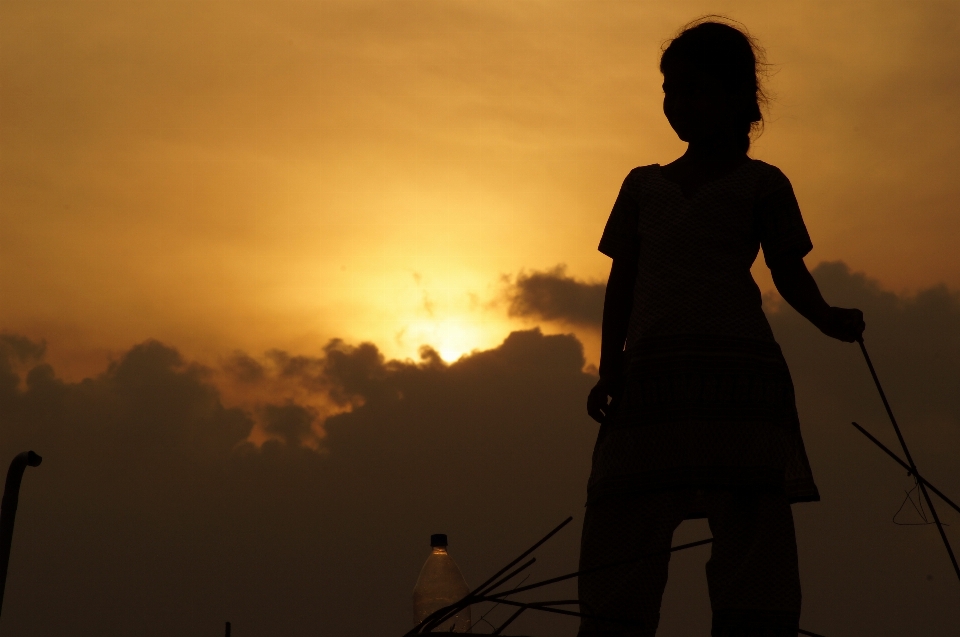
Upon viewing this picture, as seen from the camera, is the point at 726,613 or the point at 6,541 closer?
the point at 6,541

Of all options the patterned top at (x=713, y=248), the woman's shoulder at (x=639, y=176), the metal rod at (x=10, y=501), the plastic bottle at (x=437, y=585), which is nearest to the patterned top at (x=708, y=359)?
the patterned top at (x=713, y=248)

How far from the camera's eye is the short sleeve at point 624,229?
4293 millimetres

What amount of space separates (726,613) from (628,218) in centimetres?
136

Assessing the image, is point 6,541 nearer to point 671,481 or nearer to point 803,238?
point 671,481

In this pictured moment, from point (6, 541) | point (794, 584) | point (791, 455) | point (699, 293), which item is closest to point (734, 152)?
point (699, 293)

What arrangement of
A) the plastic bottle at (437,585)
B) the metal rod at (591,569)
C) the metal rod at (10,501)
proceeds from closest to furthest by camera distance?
the metal rod at (10,501) < the metal rod at (591,569) < the plastic bottle at (437,585)

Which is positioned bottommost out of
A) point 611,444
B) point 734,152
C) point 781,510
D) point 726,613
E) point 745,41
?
point 726,613

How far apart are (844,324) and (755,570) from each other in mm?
818

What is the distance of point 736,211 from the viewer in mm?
4078

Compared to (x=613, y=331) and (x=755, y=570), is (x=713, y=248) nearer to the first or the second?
(x=613, y=331)

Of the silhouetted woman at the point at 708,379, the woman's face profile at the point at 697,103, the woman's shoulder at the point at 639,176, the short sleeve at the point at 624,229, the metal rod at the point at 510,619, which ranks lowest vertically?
the metal rod at the point at 510,619

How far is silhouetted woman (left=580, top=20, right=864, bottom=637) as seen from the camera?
12.7ft

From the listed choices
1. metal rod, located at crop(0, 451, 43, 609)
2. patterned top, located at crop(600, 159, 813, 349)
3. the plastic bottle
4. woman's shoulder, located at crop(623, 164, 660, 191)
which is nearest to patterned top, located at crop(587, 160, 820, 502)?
patterned top, located at crop(600, 159, 813, 349)

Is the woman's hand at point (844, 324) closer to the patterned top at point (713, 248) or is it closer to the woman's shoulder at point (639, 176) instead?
the patterned top at point (713, 248)
